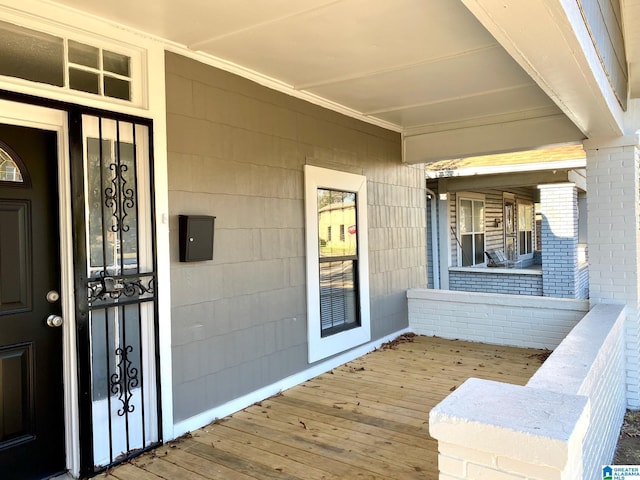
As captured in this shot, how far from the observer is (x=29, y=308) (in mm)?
2662

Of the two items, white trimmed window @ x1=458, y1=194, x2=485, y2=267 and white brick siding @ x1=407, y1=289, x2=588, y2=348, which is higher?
white trimmed window @ x1=458, y1=194, x2=485, y2=267

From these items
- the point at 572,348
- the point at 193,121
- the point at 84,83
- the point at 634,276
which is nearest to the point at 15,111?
the point at 84,83

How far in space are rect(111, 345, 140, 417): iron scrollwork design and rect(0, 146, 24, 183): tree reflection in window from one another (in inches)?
44.7

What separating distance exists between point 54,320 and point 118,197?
0.79 metres

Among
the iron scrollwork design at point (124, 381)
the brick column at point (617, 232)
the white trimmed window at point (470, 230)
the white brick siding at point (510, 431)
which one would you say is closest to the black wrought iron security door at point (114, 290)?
the iron scrollwork design at point (124, 381)

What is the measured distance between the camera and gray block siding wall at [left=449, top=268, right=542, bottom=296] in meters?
8.96

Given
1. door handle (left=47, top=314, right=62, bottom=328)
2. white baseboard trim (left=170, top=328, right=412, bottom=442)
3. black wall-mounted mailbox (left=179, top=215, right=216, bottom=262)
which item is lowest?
white baseboard trim (left=170, top=328, right=412, bottom=442)

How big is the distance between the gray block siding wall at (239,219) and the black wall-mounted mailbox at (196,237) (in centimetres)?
6

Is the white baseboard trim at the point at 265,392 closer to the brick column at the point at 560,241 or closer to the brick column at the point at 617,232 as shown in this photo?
the brick column at the point at 617,232

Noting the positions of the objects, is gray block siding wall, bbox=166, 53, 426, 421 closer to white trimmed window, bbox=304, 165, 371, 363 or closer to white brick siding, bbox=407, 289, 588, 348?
white trimmed window, bbox=304, 165, 371, 363

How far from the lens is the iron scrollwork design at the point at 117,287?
282 centimetres

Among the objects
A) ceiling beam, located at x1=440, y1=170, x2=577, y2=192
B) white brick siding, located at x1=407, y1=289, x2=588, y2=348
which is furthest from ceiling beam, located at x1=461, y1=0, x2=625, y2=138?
ceiling beam, located at x1=440, y1=170, x2=577, y2=192

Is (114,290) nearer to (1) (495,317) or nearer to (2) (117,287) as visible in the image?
(2) (117,287)

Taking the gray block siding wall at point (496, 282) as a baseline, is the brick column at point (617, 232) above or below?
above
